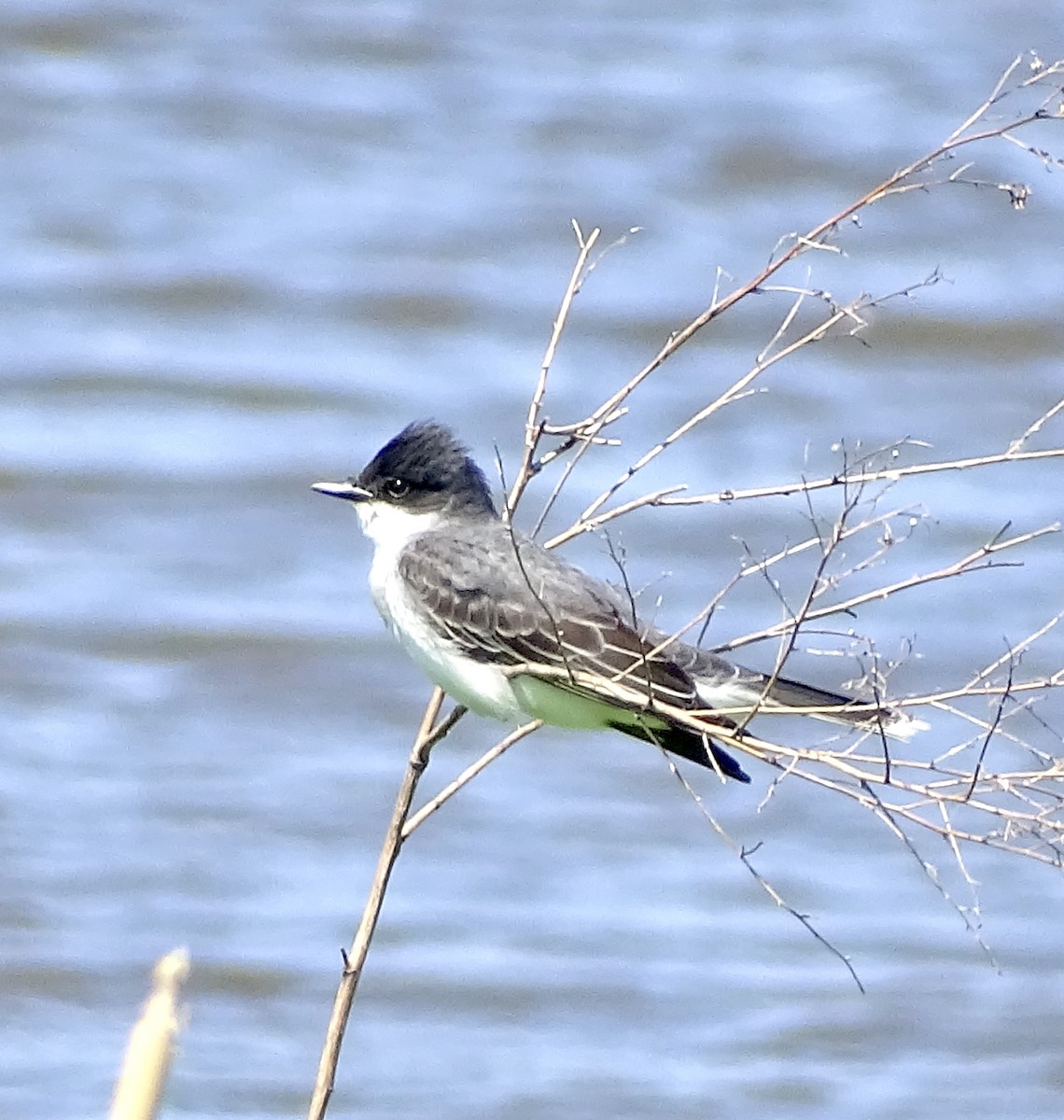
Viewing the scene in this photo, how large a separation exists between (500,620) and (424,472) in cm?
62

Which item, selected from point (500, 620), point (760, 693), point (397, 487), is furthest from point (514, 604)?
point (397, 487)

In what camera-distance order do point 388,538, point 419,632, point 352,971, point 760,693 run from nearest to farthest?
1. point 352,971
2. point 760,693
3. point 419,632
4. point 388,538

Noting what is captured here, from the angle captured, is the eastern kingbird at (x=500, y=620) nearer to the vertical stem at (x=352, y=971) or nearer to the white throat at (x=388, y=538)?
the white throat at (x=388, y=538)

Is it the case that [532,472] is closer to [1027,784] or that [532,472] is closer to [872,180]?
[1027,784]

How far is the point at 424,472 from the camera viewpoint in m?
4.99

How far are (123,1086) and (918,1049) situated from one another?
294 inches

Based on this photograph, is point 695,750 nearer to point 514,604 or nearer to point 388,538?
point 514,604

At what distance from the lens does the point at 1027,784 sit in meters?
3.03

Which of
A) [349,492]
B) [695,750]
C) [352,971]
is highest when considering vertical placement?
[349,492]

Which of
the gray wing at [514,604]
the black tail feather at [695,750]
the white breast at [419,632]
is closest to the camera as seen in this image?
the black tail feather at [695,750]

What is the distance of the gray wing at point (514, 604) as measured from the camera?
13.7 feet

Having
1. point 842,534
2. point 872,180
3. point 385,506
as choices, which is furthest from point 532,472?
point 872,180

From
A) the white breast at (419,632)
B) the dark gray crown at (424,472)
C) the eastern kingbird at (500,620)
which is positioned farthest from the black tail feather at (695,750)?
the dark gray crown at (424,472)

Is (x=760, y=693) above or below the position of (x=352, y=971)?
above
